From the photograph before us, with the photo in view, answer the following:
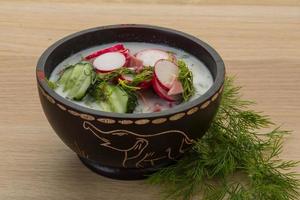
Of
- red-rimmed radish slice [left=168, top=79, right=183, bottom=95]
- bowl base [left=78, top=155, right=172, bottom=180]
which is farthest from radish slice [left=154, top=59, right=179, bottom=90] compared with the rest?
bowl base [left=78, top=155, right=172, bottom=180]

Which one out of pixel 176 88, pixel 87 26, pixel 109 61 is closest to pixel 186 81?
pixel 176 88

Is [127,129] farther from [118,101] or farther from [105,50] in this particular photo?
[105,50]

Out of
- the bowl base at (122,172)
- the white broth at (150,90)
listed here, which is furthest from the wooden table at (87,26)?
the white broth at (150,90)

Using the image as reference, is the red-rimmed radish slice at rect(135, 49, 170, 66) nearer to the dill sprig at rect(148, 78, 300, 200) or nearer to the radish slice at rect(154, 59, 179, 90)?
the radish slice at rect(154, 59, 179, 90)

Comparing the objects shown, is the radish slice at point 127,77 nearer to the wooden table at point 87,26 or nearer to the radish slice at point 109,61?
the radish slice at point 109,61

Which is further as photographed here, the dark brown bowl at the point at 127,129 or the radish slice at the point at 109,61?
the radish slice at the point at 109,61

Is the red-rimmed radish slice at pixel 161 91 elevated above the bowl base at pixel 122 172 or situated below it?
above

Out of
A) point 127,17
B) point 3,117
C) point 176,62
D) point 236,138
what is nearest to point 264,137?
point 236,138
